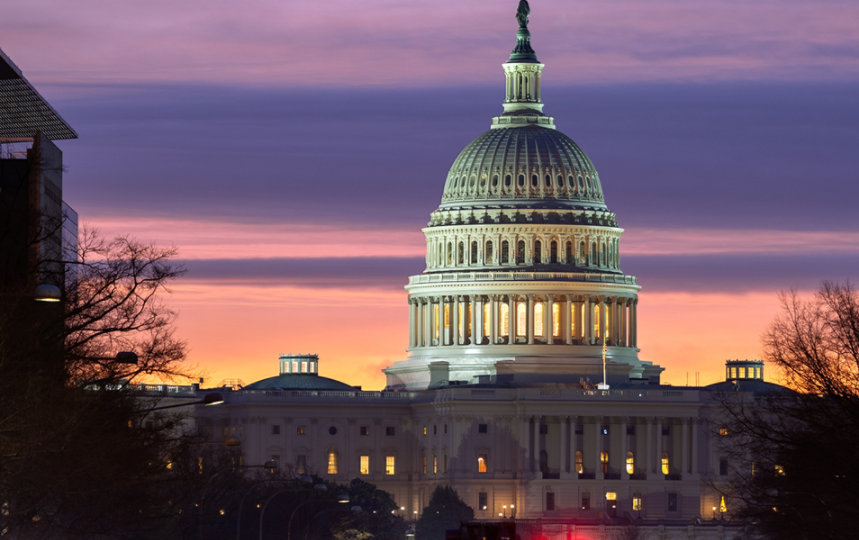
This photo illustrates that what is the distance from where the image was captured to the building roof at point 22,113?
414ft

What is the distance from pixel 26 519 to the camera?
113m

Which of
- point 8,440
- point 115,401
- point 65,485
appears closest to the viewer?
point 8,440

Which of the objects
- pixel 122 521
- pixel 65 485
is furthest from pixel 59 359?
pixel 122 521

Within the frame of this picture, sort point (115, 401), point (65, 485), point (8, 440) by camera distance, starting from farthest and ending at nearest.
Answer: point (115, 401) → point (65, 485) → point (8, 440)

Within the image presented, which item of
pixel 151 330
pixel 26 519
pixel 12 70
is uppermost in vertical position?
pixel 12 70

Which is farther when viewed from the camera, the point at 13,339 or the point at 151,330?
the point at 151,330

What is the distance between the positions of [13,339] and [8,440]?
18.1ft

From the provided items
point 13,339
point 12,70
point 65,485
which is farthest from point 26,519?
point 12,70

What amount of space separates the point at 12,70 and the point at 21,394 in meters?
25.2

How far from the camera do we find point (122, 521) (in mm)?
129000

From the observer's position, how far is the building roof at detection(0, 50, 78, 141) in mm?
126306

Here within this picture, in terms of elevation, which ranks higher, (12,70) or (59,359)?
(12,70)

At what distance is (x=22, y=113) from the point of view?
137 metres

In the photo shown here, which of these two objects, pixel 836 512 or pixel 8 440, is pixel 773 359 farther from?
pixel 8 440
